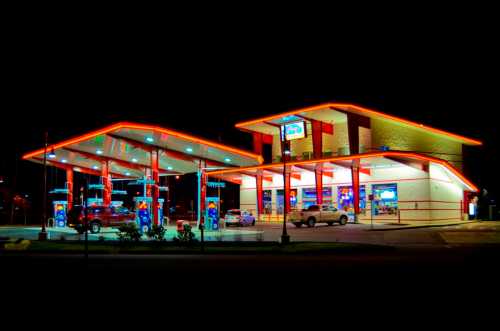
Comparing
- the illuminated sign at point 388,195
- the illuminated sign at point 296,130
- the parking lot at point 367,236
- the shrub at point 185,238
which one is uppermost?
the illuminated sign at point 296,130

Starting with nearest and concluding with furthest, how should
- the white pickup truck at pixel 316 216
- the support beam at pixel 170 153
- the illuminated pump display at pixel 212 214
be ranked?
the illuminated pump display at pixel 212 214 < the support beam at pixel 170 153 < the white pickup truck at pixel 316 216

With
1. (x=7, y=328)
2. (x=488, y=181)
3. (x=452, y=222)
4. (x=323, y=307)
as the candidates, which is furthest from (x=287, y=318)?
(x=488, y=181)

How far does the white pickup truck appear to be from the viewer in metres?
38.7

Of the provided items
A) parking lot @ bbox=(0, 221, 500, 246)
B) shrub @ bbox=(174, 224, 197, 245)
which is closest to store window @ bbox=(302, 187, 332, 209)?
parking lot @ bbox=(0, 221, 500, 246)

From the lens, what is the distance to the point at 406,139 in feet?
164

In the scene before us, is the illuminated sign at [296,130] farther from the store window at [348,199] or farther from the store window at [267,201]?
the store window at [267,201]

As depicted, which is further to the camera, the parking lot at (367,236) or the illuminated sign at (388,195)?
the illuminated sign at (388,195)

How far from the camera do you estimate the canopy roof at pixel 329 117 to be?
46.0m

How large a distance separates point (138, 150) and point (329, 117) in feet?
63.8

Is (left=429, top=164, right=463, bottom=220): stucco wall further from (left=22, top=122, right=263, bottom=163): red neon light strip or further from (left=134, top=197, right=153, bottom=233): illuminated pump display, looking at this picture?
(left=134, top=197, right=153, bottom=233): illuminated pump display

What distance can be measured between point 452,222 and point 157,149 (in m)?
27.8

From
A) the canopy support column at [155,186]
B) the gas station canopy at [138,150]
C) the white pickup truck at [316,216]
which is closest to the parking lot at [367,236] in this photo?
the white pickup truck at [316,216]

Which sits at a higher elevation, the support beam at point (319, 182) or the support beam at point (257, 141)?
the support beam at point (257, 141)

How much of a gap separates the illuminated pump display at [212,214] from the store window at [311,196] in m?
18.3
